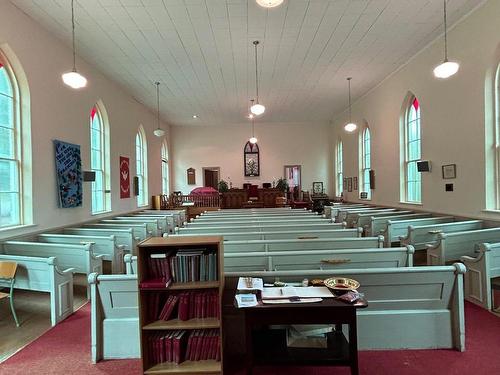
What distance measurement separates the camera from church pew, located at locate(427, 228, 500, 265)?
3980 mm

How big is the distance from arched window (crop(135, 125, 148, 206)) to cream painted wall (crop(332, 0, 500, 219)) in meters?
7.82

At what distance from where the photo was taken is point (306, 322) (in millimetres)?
1978

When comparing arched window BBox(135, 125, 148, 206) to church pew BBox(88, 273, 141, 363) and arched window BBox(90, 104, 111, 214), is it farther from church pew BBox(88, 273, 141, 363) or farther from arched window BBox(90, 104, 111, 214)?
church pew BBox(88, 273, 141, 363)

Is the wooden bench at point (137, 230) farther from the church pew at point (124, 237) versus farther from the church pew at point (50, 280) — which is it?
the church pew at point (50, 280)

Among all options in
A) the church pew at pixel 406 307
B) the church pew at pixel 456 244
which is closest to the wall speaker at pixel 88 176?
the church pew at pixel 406 307

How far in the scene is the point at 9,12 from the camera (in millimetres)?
4531

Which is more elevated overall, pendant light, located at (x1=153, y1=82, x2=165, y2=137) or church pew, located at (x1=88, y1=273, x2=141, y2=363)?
pendant light, located at (x1=153, y1=82, x2=165, y2=137)

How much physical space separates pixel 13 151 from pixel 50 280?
103 inches

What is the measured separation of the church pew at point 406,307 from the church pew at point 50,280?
2.05 m

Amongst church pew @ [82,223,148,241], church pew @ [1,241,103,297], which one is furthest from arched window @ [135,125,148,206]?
church pew @ [1,241,103,297]

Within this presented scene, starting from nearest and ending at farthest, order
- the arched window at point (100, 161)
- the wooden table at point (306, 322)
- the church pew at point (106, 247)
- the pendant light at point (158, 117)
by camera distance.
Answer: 1. the wooden table at point (306, 322)
2. the church pew at point (106, 247)
3. the arched window at point (100, 161)
4. the pendant light at point (158, 117)

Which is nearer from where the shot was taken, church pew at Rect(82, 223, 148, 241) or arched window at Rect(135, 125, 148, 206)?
church pew at Rect(82, 223, 148, 241)

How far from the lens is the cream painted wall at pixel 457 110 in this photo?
5.07 metres

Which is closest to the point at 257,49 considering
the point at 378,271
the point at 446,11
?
the point at 446,11
